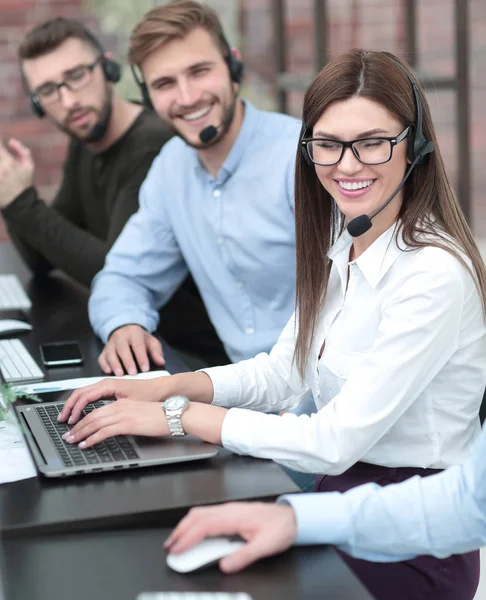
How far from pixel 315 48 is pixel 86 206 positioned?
5.99 ft

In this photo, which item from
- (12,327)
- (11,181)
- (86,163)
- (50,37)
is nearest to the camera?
(12,327)

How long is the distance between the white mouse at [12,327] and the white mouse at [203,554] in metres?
1.13

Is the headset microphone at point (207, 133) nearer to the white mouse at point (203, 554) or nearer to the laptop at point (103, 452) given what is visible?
the laptop at point (103, 452)

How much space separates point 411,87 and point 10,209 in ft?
4.59

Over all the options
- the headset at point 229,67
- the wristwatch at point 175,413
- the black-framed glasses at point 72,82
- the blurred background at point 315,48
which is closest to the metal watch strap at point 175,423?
the wristwatch at point 175,413

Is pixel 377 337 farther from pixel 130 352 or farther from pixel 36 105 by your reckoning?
pixel 36 105

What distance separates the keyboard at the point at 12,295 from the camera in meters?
2.22

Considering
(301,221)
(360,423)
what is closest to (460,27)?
(301,221)

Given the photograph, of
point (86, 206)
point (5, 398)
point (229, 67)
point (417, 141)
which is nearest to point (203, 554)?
point (5, 398)

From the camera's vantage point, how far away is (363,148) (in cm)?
133

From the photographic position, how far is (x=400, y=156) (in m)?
1.33

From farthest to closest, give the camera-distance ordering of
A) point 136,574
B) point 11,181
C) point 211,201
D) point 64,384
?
point 11,181, point 211,201, point 64,384, point 136,574

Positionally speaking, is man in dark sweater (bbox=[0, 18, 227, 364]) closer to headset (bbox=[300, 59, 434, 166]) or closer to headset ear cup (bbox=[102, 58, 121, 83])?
headset ear cup (bbox=[102, 58, 121, 83])

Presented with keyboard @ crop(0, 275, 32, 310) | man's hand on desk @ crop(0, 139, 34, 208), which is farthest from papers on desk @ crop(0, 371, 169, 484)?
man's hand on desk @ crop(0, 139, 34, 208)
